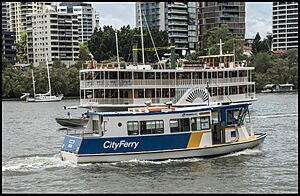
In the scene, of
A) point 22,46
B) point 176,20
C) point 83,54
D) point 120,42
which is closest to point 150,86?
point 120,42

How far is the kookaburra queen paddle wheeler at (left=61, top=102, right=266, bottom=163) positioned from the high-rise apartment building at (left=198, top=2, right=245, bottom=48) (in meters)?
130

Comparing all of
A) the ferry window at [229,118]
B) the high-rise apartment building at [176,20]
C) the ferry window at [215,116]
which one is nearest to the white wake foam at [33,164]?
the ferry window at [215,116]

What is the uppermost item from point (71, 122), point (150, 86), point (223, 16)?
point (223, 16)

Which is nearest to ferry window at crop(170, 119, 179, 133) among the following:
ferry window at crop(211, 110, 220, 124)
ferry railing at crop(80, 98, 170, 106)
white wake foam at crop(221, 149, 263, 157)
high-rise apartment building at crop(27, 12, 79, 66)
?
ferry window at crop(211, 110, 220, 124)

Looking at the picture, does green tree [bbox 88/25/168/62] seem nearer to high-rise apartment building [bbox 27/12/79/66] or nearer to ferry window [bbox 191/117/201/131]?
high-rise apartment building [bbox 27/12/79/66]

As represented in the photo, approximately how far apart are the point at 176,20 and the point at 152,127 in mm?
133867

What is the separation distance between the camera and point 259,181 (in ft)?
84.9

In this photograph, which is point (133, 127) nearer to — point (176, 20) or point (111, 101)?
point (111, 101)

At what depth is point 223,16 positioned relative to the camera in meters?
160

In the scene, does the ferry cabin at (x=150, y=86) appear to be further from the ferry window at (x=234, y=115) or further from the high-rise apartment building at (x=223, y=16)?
the high-rise apartment building at (x=223, y=16)

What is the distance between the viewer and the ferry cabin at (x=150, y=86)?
51.8m

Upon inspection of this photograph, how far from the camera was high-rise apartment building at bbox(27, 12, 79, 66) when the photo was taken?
16312 centimetres

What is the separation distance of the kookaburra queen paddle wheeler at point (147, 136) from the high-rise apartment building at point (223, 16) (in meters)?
130

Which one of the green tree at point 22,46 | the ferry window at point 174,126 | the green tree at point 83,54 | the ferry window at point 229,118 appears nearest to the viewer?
the ferry window at point 174,126
